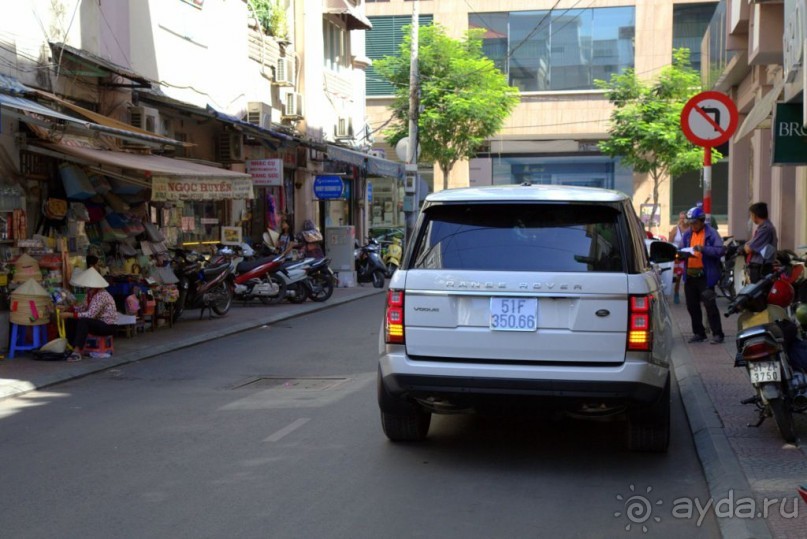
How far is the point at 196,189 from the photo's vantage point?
1534 centimetres

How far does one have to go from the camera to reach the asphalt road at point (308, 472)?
5461mm

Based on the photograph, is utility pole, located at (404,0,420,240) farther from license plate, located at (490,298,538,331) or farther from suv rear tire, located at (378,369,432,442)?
license plate, located at (490,298,538,331)

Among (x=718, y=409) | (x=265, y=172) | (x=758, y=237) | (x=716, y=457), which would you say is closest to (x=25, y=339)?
(x=718, y=409)

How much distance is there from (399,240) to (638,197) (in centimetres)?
2427

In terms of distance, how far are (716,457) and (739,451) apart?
0.21 meters

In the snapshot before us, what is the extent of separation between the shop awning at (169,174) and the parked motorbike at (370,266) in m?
9.26

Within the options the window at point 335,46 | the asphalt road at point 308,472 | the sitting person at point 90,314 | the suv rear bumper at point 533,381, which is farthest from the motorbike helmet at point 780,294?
the window at point 335,46

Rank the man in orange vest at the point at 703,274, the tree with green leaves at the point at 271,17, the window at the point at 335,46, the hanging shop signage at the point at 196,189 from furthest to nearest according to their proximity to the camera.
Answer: the window at the point at 335,46, the tree with green leaves at the point at 271,17, the hanging shop signage at the point at 196,189, the man in orange vest at the point at 703,274

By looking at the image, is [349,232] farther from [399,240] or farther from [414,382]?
[414,382]

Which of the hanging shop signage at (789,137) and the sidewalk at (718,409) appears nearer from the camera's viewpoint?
the sidewalk at (718,409)

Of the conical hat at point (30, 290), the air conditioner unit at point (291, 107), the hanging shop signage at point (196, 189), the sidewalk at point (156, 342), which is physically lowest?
the sidewalk at point (156, 342)

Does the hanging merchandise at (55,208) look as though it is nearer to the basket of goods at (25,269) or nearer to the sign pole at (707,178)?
the basket of goods at (25,269)

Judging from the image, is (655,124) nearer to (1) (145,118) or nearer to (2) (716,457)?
(1) (145,118)

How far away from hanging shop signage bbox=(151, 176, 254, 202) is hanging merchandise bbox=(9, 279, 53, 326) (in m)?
3.06
